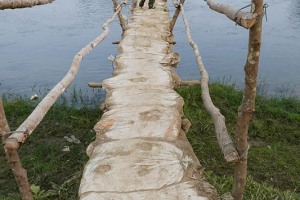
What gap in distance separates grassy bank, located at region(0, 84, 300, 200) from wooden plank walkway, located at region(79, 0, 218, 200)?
3.79 feet

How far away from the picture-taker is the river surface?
9633mm

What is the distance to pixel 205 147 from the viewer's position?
600cm

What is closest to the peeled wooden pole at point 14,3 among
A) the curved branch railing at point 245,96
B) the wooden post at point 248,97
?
the curved branch railing at point 245,96

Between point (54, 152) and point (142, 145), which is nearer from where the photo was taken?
point (142, 145)

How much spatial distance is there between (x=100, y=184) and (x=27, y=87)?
725cm

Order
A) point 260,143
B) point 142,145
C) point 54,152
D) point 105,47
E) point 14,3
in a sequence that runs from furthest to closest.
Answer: point 105,47 → point 260,143 → point 54,152 → point 142,145 → point 14,3

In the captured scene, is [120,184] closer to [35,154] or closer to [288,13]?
[35,154]

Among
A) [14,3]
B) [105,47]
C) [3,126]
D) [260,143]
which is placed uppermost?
[14,3]

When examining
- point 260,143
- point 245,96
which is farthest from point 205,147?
point 245,96

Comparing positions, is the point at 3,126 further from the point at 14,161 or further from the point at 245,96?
the point at 245,96

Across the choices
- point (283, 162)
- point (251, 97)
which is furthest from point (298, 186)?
point (251, 97)

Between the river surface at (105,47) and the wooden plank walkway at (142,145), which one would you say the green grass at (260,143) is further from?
the river surface at (105,47)

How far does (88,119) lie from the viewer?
6906mm

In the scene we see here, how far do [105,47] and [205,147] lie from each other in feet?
21.3
